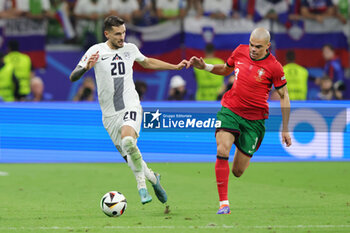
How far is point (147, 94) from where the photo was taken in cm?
1811

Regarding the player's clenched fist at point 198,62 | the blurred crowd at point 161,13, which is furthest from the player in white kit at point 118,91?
the blurred crowd at point 161,13

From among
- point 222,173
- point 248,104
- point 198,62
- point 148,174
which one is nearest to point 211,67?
point 198,62

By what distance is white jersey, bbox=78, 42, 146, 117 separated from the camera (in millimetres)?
8367

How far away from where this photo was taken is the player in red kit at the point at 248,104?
829cm

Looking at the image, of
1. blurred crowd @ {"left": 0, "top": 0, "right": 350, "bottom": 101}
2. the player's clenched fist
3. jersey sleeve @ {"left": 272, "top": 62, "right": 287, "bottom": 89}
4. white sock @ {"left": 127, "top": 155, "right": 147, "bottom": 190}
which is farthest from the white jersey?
blurred crowd @ {"left": 0, "top": 0, "right": 350, "bottom": 101}

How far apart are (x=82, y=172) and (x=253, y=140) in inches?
179

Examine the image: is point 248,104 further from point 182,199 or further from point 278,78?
point 182,199

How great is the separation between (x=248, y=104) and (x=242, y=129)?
0.29 metres

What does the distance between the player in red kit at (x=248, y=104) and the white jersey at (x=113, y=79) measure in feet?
3.47

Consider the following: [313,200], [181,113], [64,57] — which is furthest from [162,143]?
[64,57]

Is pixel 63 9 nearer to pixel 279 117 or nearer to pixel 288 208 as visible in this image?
pixel 279 117

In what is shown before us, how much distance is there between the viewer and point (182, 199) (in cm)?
952

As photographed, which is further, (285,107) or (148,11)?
(148,11)

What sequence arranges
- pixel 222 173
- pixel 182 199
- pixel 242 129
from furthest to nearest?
pixel 182 199 < pixel 242 129 < pixel 222 173
